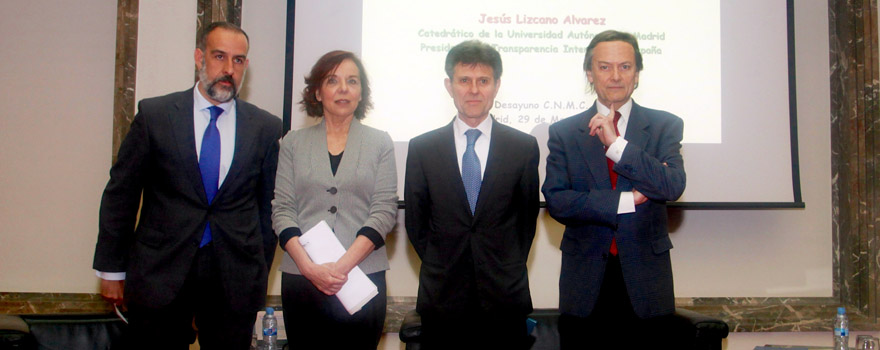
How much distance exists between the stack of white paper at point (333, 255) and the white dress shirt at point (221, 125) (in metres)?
0.37

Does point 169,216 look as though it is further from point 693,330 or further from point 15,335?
point 693,330

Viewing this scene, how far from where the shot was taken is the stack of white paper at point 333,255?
84.7 inches

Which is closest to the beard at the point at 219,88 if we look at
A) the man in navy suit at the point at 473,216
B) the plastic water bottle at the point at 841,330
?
the man in navy suit at the point at 473,216

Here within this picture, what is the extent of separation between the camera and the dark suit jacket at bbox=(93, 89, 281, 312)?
6.93 feet

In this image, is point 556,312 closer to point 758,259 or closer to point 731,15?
point 758,259

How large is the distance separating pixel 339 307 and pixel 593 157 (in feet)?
3.48

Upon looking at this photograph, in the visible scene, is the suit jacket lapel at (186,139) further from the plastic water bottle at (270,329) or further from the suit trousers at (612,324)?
the suit trousers at (612,324)

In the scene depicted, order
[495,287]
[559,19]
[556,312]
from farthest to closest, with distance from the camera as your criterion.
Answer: [559,19], [556,312], [495,287]

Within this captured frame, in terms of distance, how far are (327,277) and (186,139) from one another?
0.68m

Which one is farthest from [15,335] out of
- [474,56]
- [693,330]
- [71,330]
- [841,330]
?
[841,330]

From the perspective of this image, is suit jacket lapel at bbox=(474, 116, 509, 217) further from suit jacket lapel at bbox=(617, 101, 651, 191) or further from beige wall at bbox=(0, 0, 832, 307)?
beige wall at bbox=(0, 0, 832, 307)

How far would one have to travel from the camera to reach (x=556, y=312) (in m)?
2.91

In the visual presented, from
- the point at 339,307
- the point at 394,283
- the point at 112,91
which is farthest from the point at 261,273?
the point at 112,91

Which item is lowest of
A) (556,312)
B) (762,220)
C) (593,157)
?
(556,312)
